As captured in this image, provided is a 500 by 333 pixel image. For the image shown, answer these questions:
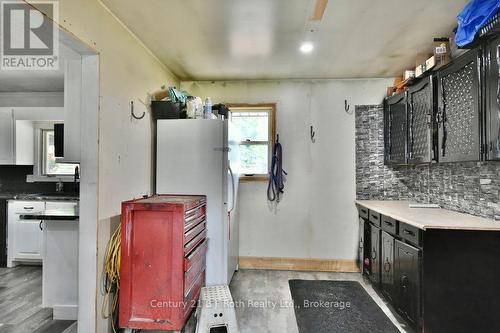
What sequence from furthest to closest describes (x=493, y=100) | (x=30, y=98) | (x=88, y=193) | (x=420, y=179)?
(x=30, y=98)
(x=420, y=179)
(x=88, y=193)
(x=493, y=100)

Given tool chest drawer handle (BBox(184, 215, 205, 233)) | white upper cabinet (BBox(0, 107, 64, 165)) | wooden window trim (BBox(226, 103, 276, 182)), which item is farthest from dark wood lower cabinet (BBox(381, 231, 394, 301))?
white upper cabinet (BBox(0, 107, 64, 165))

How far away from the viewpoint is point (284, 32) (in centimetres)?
240

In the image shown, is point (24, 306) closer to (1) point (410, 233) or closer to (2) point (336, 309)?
(2) point (336, 309)

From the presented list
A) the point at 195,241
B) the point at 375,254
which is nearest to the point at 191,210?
the point at 195,241

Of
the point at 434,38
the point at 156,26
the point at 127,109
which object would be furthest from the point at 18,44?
the point at 434,38

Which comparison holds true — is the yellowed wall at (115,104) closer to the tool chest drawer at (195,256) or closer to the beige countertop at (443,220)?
the tool chest drawer at (195,256)

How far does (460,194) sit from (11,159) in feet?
17.8

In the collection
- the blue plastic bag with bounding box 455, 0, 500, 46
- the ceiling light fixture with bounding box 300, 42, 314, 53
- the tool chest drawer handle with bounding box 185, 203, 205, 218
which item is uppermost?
the ceiling light fixture with bounding box 300, 42, 314, 53

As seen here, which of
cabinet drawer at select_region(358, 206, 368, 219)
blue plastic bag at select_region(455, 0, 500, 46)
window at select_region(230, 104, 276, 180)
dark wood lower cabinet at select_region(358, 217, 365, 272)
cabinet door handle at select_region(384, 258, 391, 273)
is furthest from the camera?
window at select_region(230, 104, 276, 180)

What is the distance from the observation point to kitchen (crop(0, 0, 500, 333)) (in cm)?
195

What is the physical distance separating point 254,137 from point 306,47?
1.42m

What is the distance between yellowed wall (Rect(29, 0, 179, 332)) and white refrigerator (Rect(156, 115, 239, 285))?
20 centimetres

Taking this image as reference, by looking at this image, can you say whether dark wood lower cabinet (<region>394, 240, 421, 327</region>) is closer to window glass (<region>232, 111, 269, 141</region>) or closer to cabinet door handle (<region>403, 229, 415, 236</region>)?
cabinet door handle (<region>403, 229, 415, 236</region>)

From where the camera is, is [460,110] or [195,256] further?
[195,256]
